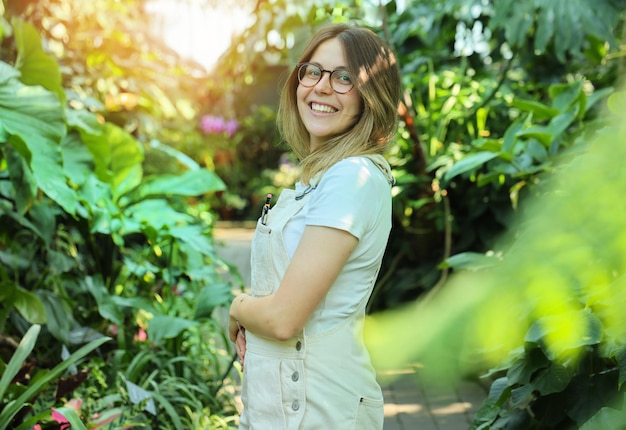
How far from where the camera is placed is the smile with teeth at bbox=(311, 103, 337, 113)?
156cm

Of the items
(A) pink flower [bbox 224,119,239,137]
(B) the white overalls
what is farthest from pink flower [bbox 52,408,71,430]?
(A) pink flower [bbox 224,119,239,137]

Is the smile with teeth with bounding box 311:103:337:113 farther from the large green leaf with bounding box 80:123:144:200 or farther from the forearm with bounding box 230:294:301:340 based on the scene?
the large green leaf with bounding box 80:123:144:200

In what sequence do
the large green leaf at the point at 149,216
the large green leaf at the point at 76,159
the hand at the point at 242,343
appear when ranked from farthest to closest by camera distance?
1. the large green leaf at the point at 149,216
2. the large green leaf at the point at 76,159
3. the hand at the point at 242,343

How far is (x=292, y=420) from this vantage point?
144 cm

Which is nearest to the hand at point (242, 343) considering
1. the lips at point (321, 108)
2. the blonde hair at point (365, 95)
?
the blonde hair at point (365, 95)

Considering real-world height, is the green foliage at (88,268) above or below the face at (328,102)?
below

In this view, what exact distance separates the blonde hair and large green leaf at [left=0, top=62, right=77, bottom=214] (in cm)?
141

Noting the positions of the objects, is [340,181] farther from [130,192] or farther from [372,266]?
[130,192]

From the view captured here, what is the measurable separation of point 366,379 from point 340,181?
357 mm

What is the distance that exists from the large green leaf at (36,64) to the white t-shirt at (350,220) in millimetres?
2461

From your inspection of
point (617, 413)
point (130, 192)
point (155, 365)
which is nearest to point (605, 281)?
point (617, 413)

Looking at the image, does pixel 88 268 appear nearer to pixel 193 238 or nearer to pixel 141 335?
pixel 141 335

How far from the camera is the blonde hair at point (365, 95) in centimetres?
152

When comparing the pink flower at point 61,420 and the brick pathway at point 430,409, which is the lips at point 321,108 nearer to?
the pink flower at point 61,420
